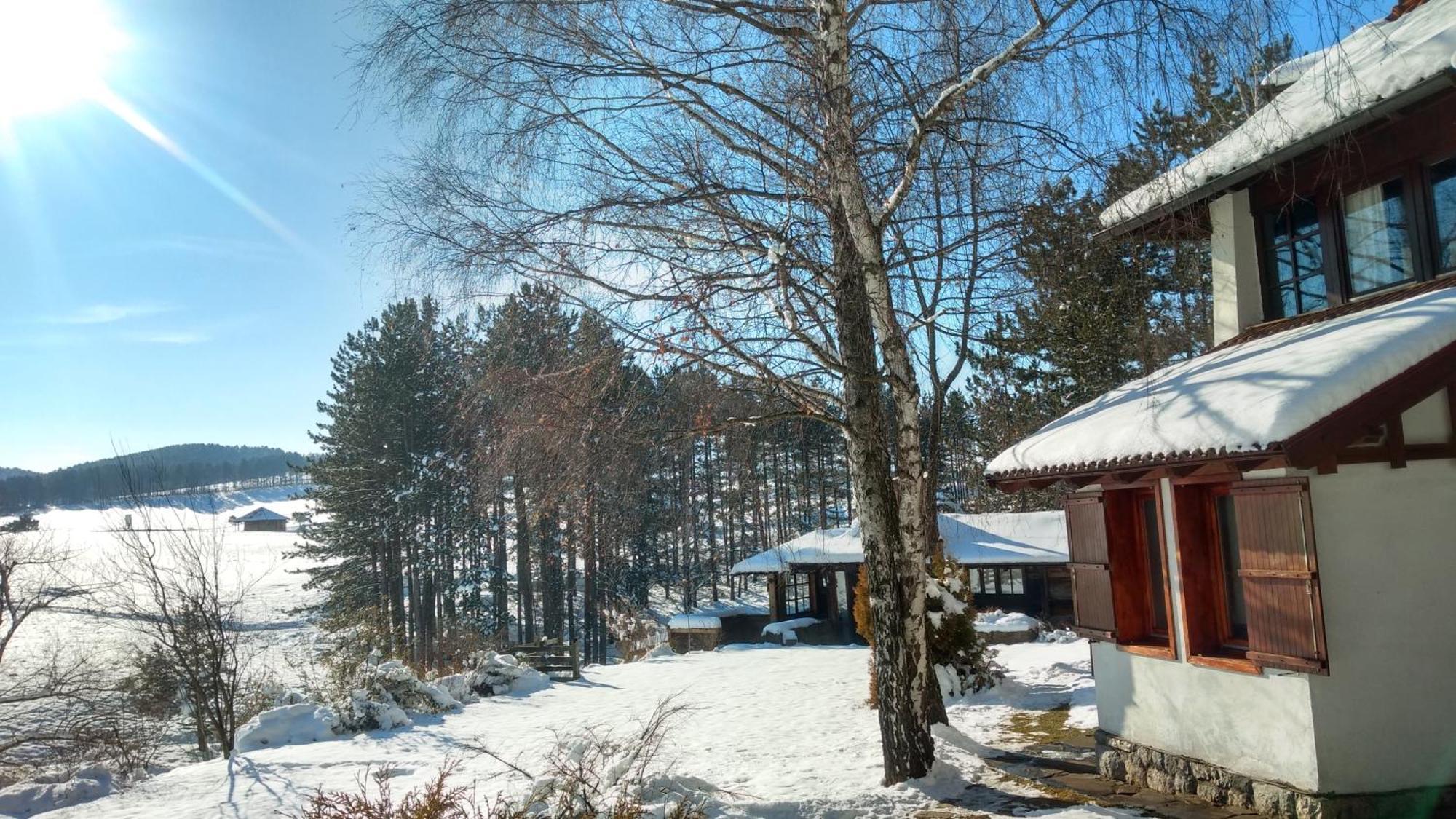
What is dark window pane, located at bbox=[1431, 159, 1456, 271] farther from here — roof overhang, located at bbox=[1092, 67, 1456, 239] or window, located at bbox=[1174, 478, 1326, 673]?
window, located at bbox=[1174, 478, 1326, 673]

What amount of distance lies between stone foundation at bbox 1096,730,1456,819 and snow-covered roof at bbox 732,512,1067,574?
16.2m

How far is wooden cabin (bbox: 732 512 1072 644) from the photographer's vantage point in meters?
24.7

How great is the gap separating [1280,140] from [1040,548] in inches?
793

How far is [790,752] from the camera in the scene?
344 inches

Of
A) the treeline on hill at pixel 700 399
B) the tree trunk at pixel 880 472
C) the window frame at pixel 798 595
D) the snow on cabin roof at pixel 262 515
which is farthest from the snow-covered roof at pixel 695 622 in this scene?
the snow on cabin roof at pixel 262 515

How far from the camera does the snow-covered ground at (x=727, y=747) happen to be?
22.4 feet

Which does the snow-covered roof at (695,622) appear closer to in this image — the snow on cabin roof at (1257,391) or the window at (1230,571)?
the snow on cabin roof at (1257,391)

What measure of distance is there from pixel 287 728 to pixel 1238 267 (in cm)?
1348

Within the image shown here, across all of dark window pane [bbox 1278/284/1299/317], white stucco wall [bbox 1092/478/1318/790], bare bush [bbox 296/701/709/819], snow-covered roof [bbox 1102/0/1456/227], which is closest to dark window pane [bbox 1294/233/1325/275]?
dark window pane [bbox 1278/284/1299/317]

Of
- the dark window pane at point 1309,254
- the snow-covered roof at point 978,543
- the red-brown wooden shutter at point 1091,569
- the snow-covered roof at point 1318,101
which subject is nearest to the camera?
the snow-covered roof at point 1318,101

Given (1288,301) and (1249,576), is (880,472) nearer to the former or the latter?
(1249,576)

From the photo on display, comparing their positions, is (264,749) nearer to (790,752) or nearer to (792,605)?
(790,752)

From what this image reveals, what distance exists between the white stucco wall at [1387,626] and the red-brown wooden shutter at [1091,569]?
1839 millimetres

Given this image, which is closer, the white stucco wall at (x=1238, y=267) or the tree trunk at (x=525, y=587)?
the white stucco wall at (x=1238, y=267)
